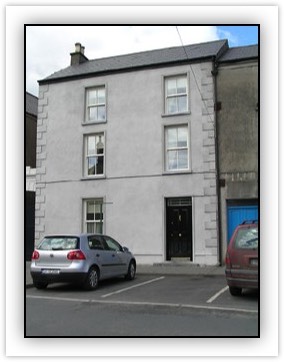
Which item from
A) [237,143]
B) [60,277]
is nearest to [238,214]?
[237,143]

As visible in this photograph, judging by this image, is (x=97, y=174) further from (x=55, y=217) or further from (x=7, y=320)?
(x=7, y=320)

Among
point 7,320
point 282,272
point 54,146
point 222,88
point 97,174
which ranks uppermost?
point 222,88

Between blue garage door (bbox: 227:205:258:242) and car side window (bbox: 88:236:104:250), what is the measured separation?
602cm

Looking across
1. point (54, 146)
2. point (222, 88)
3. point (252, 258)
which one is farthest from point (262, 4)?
point (54, 146)

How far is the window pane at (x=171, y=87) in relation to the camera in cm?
1741

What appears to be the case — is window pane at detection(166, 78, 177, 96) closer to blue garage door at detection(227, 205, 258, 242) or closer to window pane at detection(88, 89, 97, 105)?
window pane at detection(88, 89, 97, 105)

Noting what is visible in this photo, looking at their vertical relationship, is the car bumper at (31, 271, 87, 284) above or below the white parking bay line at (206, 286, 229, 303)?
above

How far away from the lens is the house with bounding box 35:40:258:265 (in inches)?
661

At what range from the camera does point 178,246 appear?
16891 millimetres

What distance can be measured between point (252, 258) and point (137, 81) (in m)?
10.9

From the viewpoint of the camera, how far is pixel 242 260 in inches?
350

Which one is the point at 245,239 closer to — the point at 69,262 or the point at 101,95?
the point at 69,262

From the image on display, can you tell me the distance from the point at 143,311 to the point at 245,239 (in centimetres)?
239

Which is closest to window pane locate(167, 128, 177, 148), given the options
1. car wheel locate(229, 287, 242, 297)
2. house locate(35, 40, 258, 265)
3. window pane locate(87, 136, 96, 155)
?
house locate(35, 40, 258, 265)
